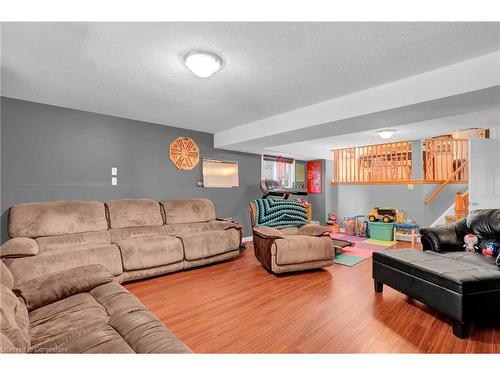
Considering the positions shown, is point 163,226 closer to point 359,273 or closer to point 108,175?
point 108,175

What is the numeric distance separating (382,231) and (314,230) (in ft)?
8.16

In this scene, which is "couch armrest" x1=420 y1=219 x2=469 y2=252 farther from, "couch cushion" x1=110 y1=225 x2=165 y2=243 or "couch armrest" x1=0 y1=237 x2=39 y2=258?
"couch armrest" x1=0 y1=237 x2=39 y2=258

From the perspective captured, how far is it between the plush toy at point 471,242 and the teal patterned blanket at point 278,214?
6.96ft

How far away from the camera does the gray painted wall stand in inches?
119

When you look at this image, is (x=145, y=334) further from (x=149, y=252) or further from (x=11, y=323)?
(x=149, y=252)

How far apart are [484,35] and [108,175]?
170 inches

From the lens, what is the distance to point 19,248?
8.16ft

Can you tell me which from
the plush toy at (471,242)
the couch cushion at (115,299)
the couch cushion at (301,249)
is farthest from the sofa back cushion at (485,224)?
the couch cushion at (115,299)

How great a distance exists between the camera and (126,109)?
11.3 feet

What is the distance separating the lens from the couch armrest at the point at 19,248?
7.91 ft

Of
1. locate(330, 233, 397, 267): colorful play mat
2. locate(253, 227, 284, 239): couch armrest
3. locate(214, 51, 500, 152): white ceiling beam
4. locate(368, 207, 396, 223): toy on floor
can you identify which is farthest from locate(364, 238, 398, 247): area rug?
locate(214, 51, 500, 152): white ceiling beam

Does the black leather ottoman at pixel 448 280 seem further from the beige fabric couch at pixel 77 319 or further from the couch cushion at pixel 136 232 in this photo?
the couch cushion at pixel 136 232

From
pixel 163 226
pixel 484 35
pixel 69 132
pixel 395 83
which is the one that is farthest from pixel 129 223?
pixel 484 35
